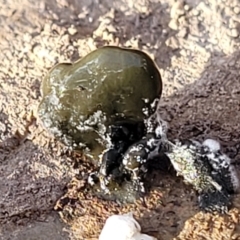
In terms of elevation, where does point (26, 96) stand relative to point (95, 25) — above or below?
below

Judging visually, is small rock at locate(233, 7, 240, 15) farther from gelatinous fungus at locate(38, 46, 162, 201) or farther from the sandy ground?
gelatinous fungus at locate(38, 46, 162, 201)

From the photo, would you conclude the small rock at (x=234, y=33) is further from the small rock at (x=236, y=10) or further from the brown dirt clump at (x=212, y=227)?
the brown dirt clump at (x=212, y=227)

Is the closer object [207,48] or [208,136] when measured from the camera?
[208,136]

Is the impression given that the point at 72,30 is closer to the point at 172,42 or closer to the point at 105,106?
the point at 172,42

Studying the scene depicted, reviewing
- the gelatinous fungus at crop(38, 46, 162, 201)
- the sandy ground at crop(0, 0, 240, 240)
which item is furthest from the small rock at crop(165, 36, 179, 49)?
the gelatinous fungus at crop(38, 46, 162, 201)

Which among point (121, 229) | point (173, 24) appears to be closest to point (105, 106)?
point (121, 229)

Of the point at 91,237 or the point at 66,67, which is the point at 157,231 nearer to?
the point at 91,237

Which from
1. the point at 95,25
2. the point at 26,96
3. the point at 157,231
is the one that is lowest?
the point at 157,231

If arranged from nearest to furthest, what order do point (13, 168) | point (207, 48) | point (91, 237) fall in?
point (91, 237) < point (13, 168) < point (207, 48)

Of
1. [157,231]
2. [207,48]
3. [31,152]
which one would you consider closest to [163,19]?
[207,48]
